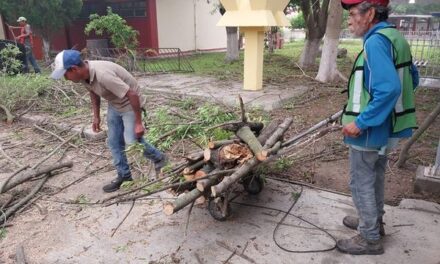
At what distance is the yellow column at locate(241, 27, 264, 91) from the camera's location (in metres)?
8.18

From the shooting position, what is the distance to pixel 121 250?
3.11 metres

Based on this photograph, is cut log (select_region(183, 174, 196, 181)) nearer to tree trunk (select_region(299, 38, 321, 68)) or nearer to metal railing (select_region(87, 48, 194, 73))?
metal railing (select_region(87, 48, 194, 73))

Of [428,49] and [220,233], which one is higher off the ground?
[428,49]

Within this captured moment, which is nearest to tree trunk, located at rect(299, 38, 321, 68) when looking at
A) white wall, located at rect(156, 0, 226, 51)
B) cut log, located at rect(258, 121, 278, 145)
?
white wall, located at rect(156, 0, 226, 51)

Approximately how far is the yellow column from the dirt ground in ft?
4.88

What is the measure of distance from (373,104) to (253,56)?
6.18m

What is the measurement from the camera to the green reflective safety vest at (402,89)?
241 centimetres

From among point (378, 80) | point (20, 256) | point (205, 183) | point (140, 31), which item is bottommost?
point (20, 256)

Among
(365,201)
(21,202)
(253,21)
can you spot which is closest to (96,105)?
(21,202)

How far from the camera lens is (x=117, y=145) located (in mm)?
4137

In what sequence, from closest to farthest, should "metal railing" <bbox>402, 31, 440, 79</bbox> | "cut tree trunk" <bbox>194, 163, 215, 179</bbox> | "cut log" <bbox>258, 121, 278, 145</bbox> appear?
"cut tree trunk" <bbox>194, 163, 215, 179</bbox>, "cut log" <bbox>258, 121, 278, 145</bbox>, "metal railing" <bbox>402, 31, 440, 79</bbox>

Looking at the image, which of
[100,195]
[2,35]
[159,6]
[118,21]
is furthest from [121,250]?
[2,35]

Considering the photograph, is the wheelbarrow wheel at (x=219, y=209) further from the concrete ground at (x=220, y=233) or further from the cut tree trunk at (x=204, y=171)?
the cut tree trunk at (x=204, y=171)

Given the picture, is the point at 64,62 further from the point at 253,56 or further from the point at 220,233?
the point at 253,56
